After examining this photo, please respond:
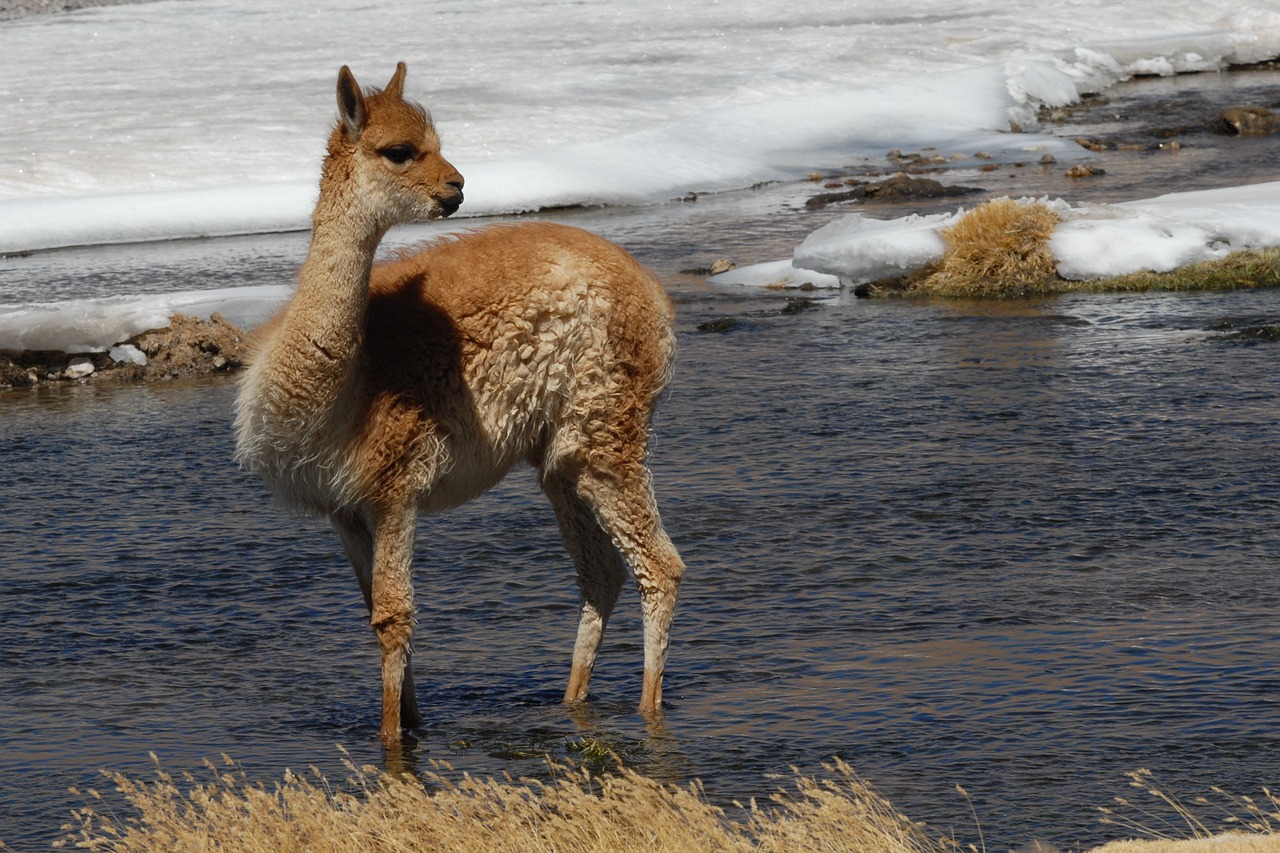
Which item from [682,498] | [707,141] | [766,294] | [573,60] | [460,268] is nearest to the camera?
[460,268]

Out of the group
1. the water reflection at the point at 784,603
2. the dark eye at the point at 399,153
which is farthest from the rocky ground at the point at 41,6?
the dark eye at the point at 399,153

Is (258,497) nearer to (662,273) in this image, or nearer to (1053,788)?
(1053,788)

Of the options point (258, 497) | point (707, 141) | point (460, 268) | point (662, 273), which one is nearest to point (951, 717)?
point (460, 268)

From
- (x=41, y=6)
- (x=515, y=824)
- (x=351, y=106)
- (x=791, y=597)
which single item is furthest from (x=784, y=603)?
(x=41, y=6)

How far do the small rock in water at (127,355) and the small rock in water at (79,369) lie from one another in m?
0.17

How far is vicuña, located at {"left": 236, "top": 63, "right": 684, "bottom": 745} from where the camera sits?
17.0 feet

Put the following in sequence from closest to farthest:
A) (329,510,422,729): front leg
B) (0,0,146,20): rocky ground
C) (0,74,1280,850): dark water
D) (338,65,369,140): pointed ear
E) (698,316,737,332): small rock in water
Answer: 1. (338,65,369,140): pointed ear
2. (0,74,1280,850): dark water
3. (329,510,422,729): front leg
4. (698,316,737,332): small rock in water
5. (0,0,146,20): rocky ground

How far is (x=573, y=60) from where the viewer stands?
27.9 m

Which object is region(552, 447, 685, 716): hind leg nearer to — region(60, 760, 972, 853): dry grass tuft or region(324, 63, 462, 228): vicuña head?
region(324, 63, 462, 228): vicuña head

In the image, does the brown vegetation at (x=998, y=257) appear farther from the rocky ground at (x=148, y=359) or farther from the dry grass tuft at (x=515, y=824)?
the dry grass tuft at (x=515, y=824)

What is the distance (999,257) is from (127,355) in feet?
21.4

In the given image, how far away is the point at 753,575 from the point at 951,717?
172cm

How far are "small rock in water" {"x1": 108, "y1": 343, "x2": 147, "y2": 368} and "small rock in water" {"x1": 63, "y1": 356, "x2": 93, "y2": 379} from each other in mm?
172

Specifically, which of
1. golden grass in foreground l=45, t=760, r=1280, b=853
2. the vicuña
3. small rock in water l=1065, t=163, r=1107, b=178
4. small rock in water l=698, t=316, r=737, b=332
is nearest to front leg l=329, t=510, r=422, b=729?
the vicuña
